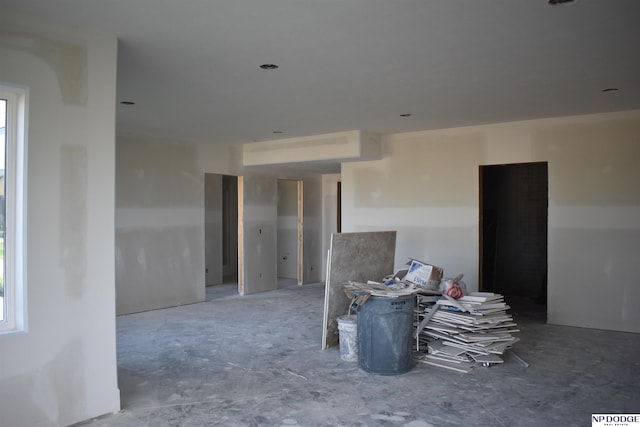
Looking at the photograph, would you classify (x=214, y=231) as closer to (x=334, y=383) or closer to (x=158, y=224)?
(x=158, y=224)

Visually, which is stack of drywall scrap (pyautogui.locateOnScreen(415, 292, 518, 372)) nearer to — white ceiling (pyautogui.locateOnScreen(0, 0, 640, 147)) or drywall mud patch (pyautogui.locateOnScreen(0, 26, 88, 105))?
white ceiling (pyautogui.locateOnScreen(0, 0, 640, 147))

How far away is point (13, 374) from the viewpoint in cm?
302

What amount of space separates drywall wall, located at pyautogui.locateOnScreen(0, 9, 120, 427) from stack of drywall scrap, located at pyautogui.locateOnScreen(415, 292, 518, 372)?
9.83ft

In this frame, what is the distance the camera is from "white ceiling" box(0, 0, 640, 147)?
3047 mm

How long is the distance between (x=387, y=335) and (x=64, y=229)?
281 cm

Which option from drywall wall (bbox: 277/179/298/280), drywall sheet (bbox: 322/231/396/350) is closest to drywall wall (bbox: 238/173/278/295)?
drywall wall (bbox: 277/179/298/280)

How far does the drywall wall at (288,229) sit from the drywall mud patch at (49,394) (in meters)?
8.02

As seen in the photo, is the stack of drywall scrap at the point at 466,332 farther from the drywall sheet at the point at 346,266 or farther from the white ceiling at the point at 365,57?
the white ceiling at the point at 365,57

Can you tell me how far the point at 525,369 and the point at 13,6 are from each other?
499 centimetres

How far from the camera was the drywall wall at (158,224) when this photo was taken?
7.26 m

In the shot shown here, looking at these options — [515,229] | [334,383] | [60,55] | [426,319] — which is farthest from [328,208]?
[60,55]

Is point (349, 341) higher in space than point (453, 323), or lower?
lower

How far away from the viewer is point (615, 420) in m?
3.43

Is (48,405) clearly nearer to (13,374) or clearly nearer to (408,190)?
(13,374)
